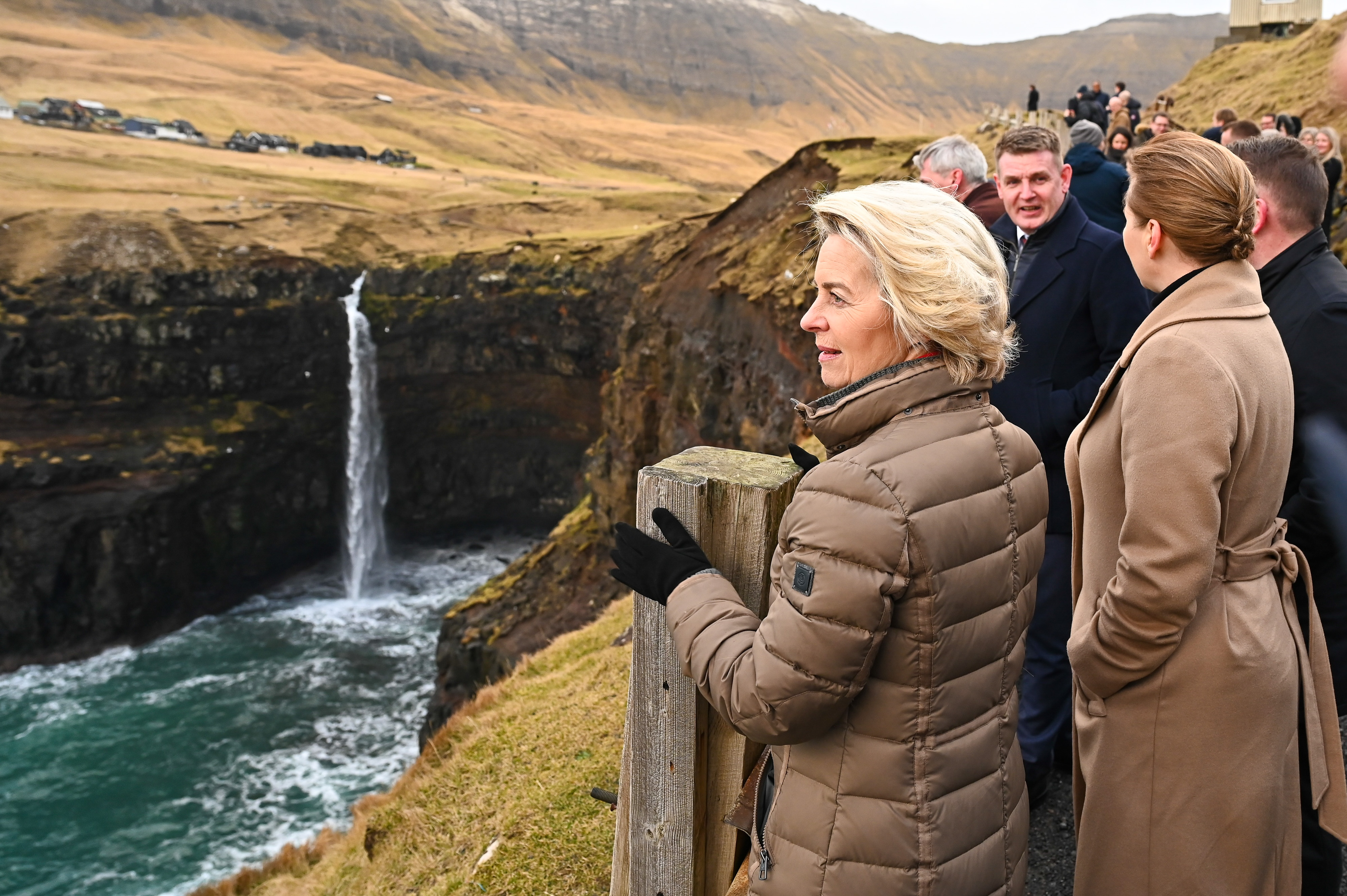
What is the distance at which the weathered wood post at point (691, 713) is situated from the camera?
2354mm

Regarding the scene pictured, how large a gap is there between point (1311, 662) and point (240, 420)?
35.2 metres

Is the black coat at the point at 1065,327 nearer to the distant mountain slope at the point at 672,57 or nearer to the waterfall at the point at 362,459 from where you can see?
the waterfall at the point at 362,459

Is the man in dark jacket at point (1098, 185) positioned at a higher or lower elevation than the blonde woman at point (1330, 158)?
lower

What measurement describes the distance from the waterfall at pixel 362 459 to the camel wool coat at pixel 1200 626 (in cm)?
3439

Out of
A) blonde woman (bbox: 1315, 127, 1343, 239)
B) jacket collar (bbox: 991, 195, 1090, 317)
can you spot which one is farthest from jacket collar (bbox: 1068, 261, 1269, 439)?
blonde woman (bbox: 1315, 127, 1343, 239)

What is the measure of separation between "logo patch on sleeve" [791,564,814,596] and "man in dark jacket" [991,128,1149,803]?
2266 millimetres

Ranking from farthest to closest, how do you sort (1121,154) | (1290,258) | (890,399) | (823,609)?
1. (1121,154)
2. (1290,258)
3. (890,399)
4. (823,609)

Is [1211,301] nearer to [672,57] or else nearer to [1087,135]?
[1087,135]

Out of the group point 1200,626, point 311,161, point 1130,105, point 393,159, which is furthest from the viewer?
point 393,159

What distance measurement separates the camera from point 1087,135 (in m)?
7.20

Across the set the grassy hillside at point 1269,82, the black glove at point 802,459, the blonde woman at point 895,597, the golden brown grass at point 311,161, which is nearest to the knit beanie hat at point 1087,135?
the black glove at point 802,459

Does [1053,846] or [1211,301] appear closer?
[1211,301]

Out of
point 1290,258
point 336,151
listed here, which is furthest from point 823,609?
point 336,151

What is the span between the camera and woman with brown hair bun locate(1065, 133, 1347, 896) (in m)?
2.18
